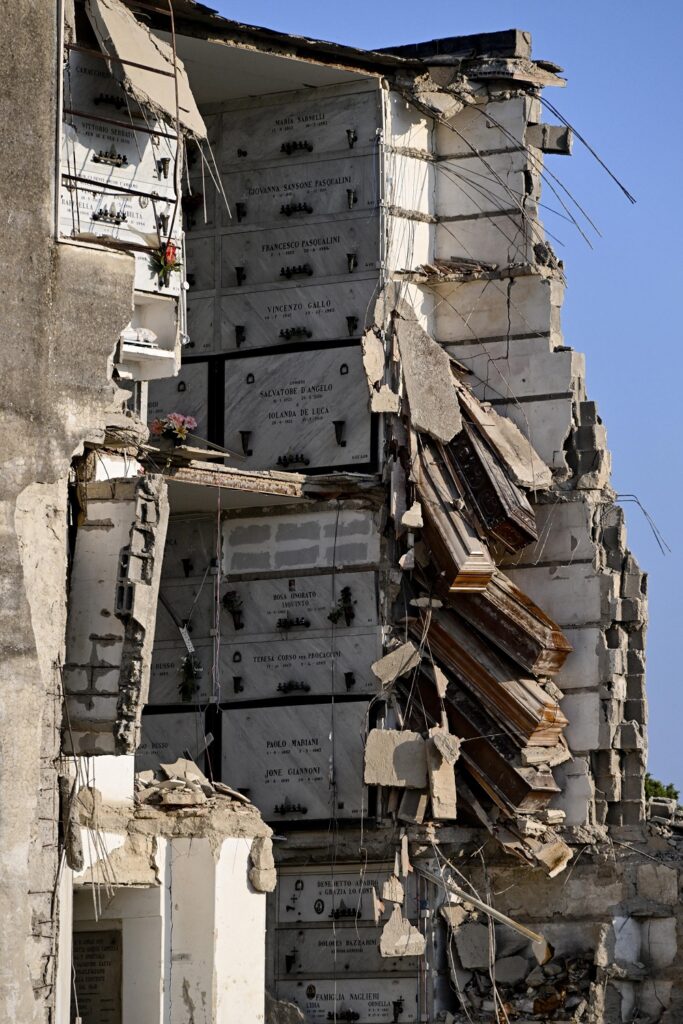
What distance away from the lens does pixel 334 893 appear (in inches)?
1112

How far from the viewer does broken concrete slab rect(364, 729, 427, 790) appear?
1096 inches

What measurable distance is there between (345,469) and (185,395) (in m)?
2.61

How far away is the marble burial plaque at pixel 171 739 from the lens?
95.5ft

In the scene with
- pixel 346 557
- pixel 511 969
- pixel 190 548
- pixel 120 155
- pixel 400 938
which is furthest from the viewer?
pixel 190 548

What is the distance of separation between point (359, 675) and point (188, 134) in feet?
22.8

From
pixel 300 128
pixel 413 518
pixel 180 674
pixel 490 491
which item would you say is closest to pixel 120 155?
pixel 300 128

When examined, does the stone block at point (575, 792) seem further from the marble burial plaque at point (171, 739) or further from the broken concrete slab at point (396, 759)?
the marble burial plaque at point (171, 739)

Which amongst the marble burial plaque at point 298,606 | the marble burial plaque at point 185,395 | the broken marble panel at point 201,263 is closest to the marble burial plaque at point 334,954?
the marble burial plaque at point 298,606

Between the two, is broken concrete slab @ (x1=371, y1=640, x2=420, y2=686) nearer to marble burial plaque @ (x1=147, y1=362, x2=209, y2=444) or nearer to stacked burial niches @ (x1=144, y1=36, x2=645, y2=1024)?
stacked burial niches @ (x1=144, y1=36, x2=645, y2=1024)

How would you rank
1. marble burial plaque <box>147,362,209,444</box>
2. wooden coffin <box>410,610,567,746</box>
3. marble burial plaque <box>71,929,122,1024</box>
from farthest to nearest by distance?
marble burial plaque <box>147,362,209,444</box> → wooden coffin <box>410,610,567,746</box> → marble burial plaque <box>71,929,122,1024</box>

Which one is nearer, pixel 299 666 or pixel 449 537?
pixel 449 537

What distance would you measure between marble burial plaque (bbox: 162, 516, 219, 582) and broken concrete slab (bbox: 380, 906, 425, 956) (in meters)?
4.95

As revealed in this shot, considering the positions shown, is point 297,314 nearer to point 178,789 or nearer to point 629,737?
point 629,737

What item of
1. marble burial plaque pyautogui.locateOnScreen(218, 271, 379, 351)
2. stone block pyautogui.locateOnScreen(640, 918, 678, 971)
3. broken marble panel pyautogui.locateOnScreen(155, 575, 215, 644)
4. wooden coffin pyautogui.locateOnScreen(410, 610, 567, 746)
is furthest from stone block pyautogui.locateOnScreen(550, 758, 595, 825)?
marble burial plaque pyautogui.locateOnScreen(218, 271, 379, 351)
